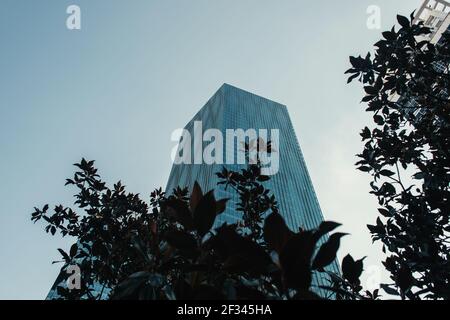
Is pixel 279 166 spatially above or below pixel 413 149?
above

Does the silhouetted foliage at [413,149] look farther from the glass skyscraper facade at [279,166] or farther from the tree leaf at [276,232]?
the glass skyscraper facade at [279,166]

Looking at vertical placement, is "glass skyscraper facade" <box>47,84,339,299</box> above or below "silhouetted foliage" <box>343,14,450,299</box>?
above

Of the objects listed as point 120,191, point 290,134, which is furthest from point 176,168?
point 120,191

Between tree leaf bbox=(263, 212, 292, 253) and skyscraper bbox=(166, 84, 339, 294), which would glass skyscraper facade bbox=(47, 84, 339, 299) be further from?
tree leaf bbox=(263, 212, 292, 253)

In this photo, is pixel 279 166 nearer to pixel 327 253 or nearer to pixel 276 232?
pixel 327 253

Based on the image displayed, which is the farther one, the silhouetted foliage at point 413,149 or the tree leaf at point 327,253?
the silhouetted foliage at point 413,149

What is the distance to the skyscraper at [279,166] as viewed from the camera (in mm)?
69375

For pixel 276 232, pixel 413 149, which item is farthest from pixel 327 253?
pixel 413 149

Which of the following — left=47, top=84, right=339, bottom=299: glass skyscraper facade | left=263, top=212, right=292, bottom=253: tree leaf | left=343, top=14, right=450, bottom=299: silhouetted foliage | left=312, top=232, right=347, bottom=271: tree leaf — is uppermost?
left=47, top=84, right=339, bottom=299: glass skyscraper facade

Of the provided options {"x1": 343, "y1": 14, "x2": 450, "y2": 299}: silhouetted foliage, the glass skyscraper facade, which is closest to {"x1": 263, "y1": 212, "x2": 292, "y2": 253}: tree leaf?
{"x1": 343, "y1": 14, "x2": 450, "y2": 299}: silhouetted foliage

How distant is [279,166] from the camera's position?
78062mm

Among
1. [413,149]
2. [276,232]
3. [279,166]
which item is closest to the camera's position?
[276,232]

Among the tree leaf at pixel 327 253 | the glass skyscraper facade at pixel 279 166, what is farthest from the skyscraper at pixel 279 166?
the tree leaf at pixel 327 253

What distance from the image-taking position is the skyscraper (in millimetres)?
69375
